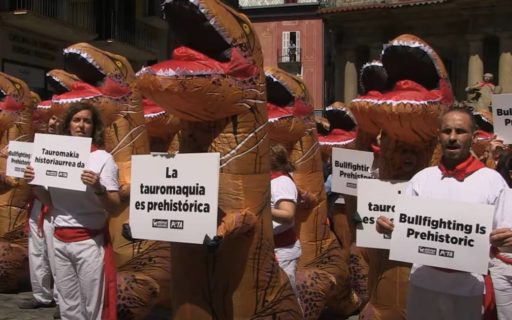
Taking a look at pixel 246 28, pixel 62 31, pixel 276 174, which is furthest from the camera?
pixel 62 31

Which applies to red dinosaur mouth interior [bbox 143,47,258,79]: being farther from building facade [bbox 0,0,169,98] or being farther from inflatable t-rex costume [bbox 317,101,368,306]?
building facade [bbox 0,0,169,98]

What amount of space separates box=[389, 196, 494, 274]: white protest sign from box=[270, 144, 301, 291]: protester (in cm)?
128

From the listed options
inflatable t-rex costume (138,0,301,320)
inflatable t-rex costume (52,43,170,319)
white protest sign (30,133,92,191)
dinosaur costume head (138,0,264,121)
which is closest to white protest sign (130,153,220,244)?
inflatable t-rex costume (138,0,301,320)

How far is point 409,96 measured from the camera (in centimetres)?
437

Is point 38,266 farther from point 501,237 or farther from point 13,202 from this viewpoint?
point 501,237

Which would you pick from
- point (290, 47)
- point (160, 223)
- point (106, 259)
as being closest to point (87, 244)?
point (106, 259)

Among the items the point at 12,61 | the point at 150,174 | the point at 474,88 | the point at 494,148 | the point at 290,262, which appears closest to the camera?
the point at 150,174

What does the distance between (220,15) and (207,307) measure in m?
1.59

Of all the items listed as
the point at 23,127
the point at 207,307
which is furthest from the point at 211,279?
the point at 23,127

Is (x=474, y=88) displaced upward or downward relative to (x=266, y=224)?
upward

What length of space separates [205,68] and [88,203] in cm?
117

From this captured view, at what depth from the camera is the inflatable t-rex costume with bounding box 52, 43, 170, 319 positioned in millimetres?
5629

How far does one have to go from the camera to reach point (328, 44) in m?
33.4

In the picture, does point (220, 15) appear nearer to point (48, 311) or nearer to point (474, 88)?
point (48, 311)
